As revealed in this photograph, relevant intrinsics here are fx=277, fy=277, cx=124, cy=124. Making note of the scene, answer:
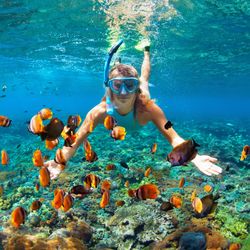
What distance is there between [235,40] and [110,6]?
45.5 ft

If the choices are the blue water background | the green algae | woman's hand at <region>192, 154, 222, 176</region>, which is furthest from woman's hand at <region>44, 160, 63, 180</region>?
the blue water background

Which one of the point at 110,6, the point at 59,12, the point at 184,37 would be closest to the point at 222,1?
the point at 110,6

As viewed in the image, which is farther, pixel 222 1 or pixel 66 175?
pixel 222 1

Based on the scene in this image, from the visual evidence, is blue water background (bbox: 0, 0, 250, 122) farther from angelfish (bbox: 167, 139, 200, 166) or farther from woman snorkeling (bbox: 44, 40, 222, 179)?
angelfish (bbox: 167, 139, 200, 166)

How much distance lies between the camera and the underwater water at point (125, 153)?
7641 millimetres

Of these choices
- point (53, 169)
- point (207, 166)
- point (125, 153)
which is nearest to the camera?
point (207, 166)

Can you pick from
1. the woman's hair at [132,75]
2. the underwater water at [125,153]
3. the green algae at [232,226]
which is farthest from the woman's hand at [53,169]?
the green algae at [232,226]

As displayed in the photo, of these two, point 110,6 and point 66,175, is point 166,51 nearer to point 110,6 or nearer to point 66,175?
point 110,6

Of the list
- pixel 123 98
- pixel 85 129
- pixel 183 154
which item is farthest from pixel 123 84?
pixel 183 154

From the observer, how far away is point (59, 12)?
60.0ft

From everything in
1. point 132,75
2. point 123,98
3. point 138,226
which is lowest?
point 138,226

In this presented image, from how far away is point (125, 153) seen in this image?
16438 mm

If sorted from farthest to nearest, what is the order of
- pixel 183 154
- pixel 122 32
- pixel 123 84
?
pixel 122 32
pixel 123 84
pixel 183 154

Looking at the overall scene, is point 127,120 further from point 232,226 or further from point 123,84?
point 232,226
